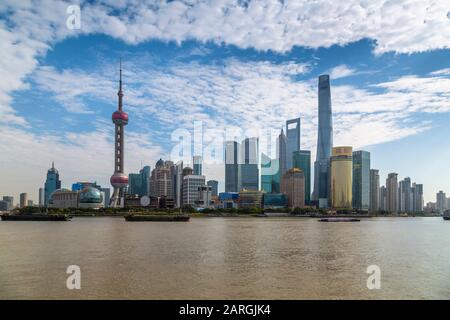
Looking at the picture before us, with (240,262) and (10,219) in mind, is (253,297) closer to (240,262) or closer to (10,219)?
(240,262)

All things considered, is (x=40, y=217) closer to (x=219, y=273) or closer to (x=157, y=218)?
(x=157, y=218)

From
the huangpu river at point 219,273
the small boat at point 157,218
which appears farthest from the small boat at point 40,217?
the huangpu river at point 219,273

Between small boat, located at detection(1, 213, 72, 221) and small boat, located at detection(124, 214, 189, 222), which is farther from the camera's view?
small boat, located at detection(1, 213, 72, 221)

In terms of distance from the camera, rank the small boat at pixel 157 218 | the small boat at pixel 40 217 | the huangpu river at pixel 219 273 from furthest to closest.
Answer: the small boat at pixel 40 217
the small boat at pixel 157 218
the huangpu river at pixel 219 273

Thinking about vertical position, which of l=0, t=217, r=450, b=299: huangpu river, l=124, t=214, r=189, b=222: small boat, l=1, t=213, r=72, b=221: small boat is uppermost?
l=0, t=217, r=450, b=299: huangpu river

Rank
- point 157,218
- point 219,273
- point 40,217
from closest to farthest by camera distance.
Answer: point 219,273, point 157,218, point 40,217

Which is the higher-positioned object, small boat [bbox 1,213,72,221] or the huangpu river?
the huangpu river

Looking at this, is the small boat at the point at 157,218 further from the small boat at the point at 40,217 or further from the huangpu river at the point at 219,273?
the huangpu river at the point at 219,273

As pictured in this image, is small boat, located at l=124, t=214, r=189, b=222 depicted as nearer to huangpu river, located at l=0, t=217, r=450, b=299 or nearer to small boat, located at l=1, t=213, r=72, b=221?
small boat, located at l=1, t=213, r=72, b=221

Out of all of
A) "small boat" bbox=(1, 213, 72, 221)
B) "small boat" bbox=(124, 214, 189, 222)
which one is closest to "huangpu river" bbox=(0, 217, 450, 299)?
"small boat" bbox=(124, 214, 189, 222)

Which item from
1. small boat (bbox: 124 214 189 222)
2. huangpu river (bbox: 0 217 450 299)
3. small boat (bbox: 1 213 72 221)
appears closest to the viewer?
huangpu river (bbox: 0 217 450 299)

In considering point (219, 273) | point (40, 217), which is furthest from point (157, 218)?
point (219, 273)
